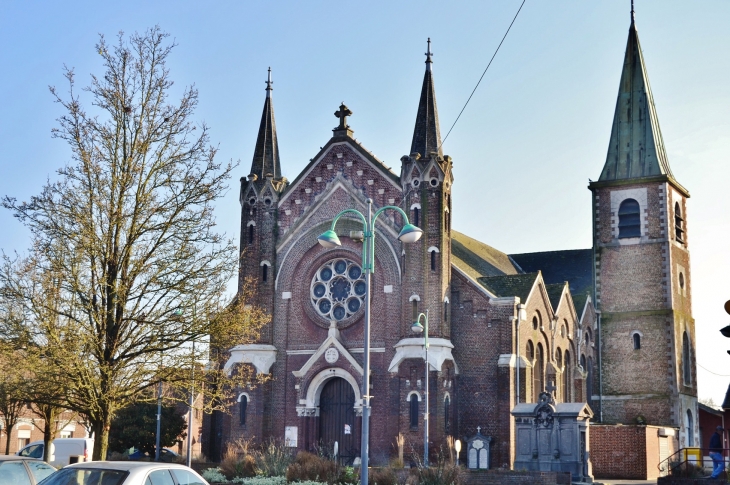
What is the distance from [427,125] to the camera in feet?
126

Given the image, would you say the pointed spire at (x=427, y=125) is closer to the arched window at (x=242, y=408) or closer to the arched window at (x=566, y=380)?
the arched window at (x=242, y=408)

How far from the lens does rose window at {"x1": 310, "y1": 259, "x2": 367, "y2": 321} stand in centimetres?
3891

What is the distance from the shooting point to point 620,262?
1966 inches

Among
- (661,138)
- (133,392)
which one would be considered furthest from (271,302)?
(661,138)

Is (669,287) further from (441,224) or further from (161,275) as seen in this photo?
(161,275)

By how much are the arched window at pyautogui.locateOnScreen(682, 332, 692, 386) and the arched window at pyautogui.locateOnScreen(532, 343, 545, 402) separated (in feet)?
38.3

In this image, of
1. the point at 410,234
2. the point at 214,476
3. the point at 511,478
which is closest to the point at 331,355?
the point at 214,476

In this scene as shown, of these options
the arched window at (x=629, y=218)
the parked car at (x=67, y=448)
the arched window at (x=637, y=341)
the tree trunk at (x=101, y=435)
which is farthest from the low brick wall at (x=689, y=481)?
the arched window at (x=629, y=218)

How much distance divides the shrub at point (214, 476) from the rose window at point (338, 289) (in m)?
10.5

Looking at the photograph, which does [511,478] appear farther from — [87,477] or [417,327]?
[87,477]

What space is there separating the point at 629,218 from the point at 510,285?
14.0 meters

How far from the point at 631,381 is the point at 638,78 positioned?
17.6 m

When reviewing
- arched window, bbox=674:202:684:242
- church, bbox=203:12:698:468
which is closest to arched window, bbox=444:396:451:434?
church, bbox=203:12:698:468

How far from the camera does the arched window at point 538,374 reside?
132 ft
